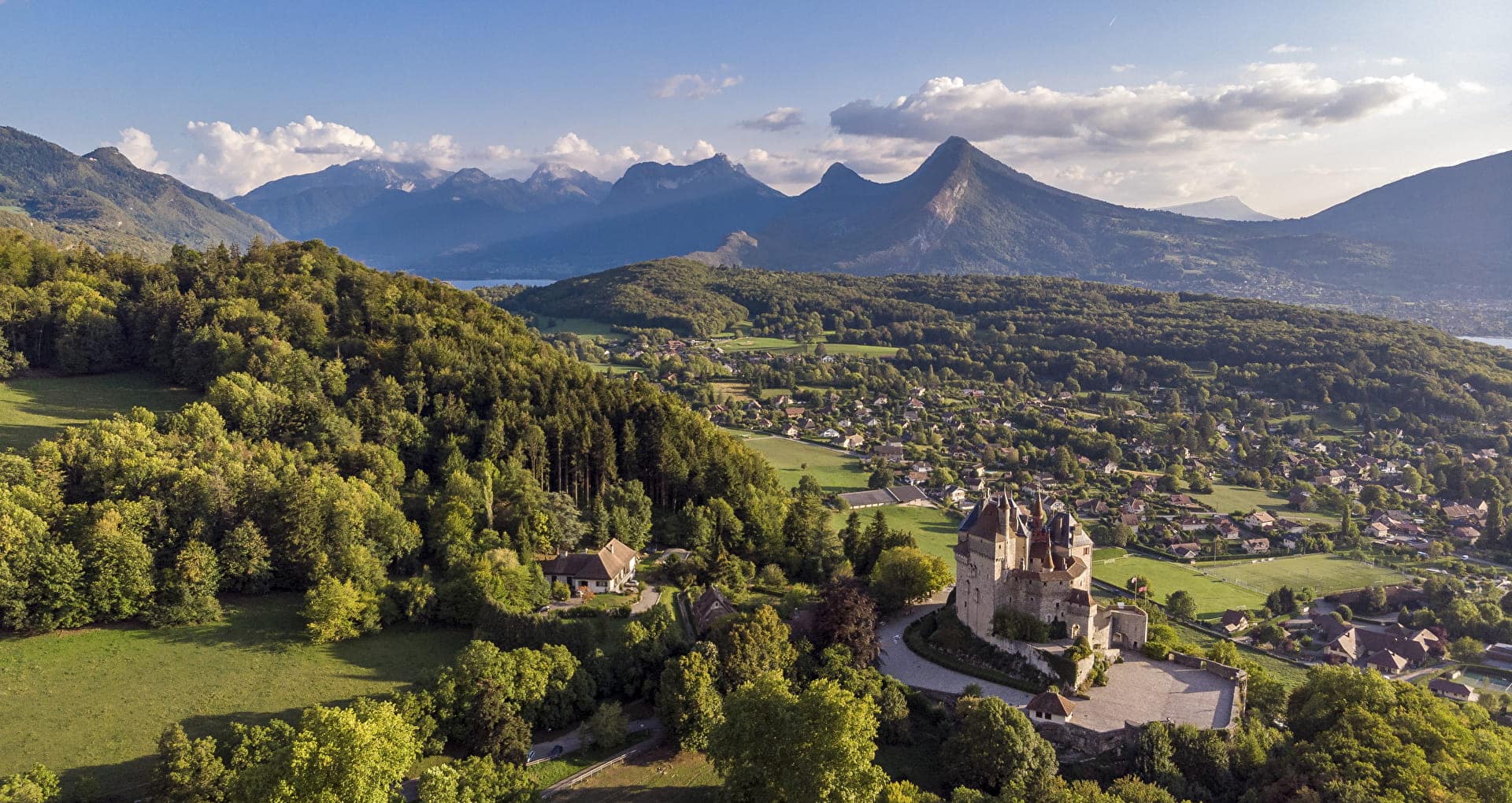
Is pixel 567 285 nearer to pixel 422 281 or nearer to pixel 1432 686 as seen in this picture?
pixel 422 281

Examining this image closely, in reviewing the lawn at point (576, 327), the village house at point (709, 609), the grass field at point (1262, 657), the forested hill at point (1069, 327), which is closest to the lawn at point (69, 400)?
the village house at point (709, 609)

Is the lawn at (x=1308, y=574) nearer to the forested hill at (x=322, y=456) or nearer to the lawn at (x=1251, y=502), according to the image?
the lawn at (x=1251, y=502)

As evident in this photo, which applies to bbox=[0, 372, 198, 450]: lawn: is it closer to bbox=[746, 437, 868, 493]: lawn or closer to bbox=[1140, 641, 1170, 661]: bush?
bbox=[746, 437, 868, 493]: lawn

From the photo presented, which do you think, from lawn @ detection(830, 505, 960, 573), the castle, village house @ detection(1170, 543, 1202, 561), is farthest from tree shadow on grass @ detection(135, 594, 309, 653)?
village house @ detection(1170, 543, 1202, 561)

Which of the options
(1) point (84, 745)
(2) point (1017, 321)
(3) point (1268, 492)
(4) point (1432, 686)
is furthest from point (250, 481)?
(2) point (1017, 321)

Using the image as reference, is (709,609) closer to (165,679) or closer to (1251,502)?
(165,679)

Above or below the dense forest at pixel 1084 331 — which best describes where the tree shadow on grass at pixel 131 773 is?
below
